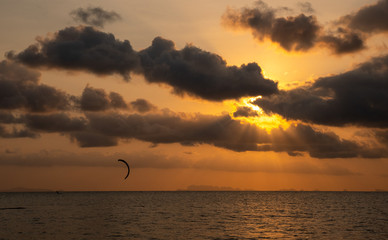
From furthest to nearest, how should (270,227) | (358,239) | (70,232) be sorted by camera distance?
(270,227)
(70,232)
(358,239)

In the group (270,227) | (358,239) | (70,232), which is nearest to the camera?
(358,239)

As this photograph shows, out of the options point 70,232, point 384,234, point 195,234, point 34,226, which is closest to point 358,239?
point 384,234

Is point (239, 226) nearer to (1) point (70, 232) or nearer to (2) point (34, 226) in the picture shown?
(1) point (70, 232)

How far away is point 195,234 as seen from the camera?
73750 mm

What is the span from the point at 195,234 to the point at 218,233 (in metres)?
4.16

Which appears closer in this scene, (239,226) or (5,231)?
(5,231)

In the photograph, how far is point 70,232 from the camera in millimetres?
76875

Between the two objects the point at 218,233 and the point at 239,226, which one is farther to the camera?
the point at 239,226

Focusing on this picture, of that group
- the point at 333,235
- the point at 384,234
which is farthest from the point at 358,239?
the point at 384,234

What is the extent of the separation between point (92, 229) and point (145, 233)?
1174 centimetres

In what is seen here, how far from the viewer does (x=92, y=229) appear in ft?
266

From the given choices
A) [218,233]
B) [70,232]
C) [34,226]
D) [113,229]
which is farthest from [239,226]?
[34,226]

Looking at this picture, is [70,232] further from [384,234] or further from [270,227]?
[384,234]

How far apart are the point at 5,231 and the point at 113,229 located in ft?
62.1
